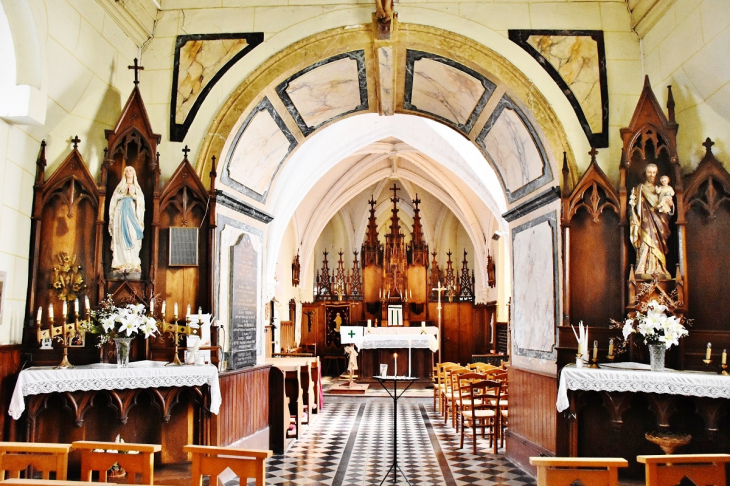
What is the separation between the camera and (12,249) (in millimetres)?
5613

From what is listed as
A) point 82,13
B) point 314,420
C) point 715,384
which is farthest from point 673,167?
point 314,420

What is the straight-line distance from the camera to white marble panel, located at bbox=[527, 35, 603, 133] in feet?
22.2

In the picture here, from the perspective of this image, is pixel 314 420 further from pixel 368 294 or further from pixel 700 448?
pixel 368 294

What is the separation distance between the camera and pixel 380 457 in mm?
7438

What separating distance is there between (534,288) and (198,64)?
4557 mm

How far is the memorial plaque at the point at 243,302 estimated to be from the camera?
7.13 meters

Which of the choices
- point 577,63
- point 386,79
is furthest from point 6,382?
point 577,63

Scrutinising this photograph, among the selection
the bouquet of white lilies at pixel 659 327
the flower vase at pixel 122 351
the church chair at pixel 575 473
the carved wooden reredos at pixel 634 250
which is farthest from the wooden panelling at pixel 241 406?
the bouquet of white lilies at pixel 659 327

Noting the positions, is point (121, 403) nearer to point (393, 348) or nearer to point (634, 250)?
point (634, 250)

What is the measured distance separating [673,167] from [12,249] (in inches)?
243

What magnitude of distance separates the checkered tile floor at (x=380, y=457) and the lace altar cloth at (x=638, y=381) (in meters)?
1.35

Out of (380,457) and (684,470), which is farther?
(380,457)

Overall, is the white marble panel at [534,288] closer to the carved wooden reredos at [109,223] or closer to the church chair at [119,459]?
the carved wooden reredos at [109,223]

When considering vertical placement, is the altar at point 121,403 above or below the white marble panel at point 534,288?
below
